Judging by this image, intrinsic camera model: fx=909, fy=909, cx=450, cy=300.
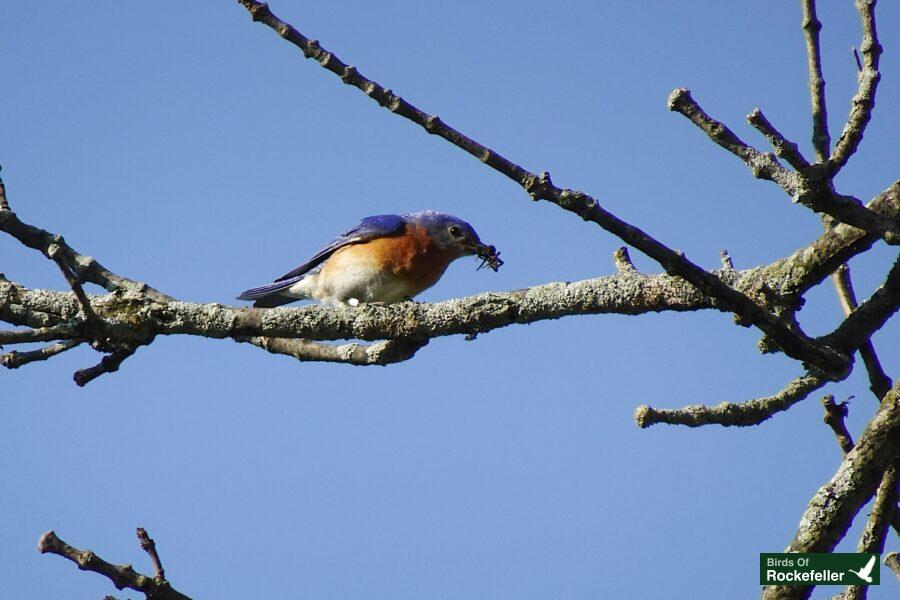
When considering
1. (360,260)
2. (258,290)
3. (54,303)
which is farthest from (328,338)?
(258,290)

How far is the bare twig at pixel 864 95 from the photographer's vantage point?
10.8ft

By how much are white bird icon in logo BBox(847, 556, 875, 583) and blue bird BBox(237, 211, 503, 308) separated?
15.1 ft

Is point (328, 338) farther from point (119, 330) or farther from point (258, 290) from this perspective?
point (258, 290)

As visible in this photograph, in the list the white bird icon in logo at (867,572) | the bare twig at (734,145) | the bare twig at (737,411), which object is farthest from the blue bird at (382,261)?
the bare twig at (734,145)

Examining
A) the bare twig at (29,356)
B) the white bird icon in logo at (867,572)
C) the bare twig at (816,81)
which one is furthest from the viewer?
the bare twig at (29,356)

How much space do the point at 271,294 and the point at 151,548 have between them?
5.37m

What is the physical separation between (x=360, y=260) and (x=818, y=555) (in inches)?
200

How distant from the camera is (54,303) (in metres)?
4.85

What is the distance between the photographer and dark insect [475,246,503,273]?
8295 millimetres

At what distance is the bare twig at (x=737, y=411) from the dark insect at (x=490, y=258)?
416 centimetres

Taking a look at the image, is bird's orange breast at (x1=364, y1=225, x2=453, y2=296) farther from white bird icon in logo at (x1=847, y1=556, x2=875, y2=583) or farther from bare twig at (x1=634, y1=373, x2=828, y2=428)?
white bird icon in logo at (x1=847, y1=556, x2=875, y2=583)

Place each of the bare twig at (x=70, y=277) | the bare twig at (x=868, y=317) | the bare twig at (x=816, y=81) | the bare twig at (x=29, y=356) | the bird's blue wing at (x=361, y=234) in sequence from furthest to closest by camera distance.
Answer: the bird's blue wing at (x=361, y=234) < the bare twig at (x=29, y=356) < the bare twig at (x=868, y=317) < the bare twig at (x=70, y=277) < the bare twig at (x=816, y=81)

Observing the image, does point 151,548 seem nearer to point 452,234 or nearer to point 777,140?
point 777,140

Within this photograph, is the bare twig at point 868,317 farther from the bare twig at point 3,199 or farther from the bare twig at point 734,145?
the bare twig at point 3,199
